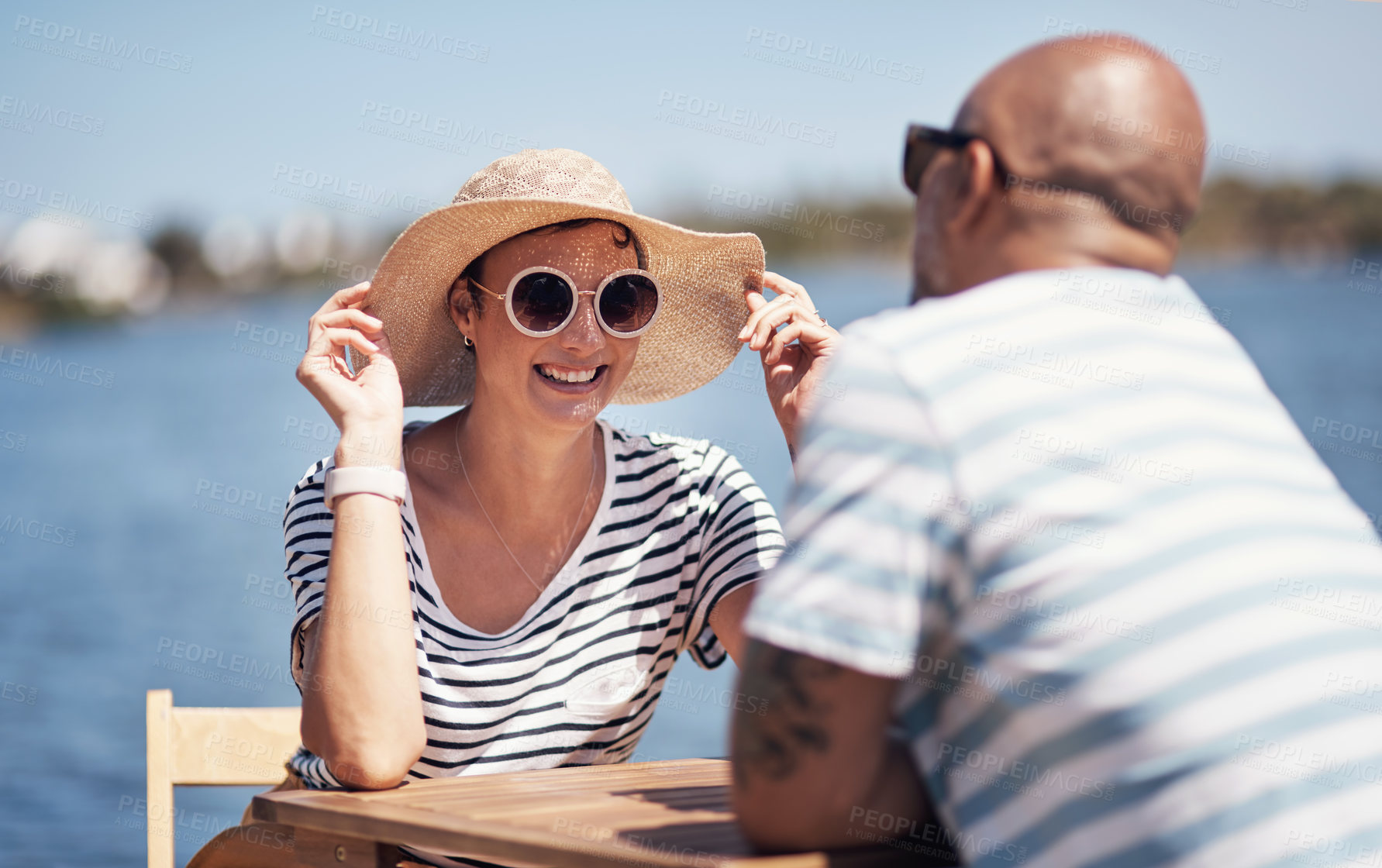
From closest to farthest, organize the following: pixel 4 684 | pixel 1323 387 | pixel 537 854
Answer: pixel 537 854
pixel 4 684
pixel 1323 387

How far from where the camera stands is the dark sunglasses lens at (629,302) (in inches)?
109

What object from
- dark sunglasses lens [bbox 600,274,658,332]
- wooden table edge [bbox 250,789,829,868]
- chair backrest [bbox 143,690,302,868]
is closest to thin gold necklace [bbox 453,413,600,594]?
dark sunglasses lens [bbox 600,274,658,332]

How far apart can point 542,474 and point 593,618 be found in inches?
14.9

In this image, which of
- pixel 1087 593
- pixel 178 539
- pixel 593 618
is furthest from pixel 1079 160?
pixel 178 539

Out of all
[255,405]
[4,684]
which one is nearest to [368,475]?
[4,684]

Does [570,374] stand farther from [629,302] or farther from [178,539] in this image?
[178,539]

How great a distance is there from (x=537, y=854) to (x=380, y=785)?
25.3 inches

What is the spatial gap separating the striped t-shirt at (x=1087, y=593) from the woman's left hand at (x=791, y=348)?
4.68 feet

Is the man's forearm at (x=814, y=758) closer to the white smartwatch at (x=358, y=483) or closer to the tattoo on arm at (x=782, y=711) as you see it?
the tattoo on arm at (x=782, y=711)

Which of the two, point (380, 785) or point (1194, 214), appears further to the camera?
point (380, 785)

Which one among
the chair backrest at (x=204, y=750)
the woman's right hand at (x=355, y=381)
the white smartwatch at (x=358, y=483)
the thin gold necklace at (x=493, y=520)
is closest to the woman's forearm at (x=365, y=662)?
the white smartwatch at (x=358, y=483)

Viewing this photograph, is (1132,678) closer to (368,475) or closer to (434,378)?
(368,475)

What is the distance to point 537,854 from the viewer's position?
5.17ft

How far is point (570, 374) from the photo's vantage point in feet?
9.27
